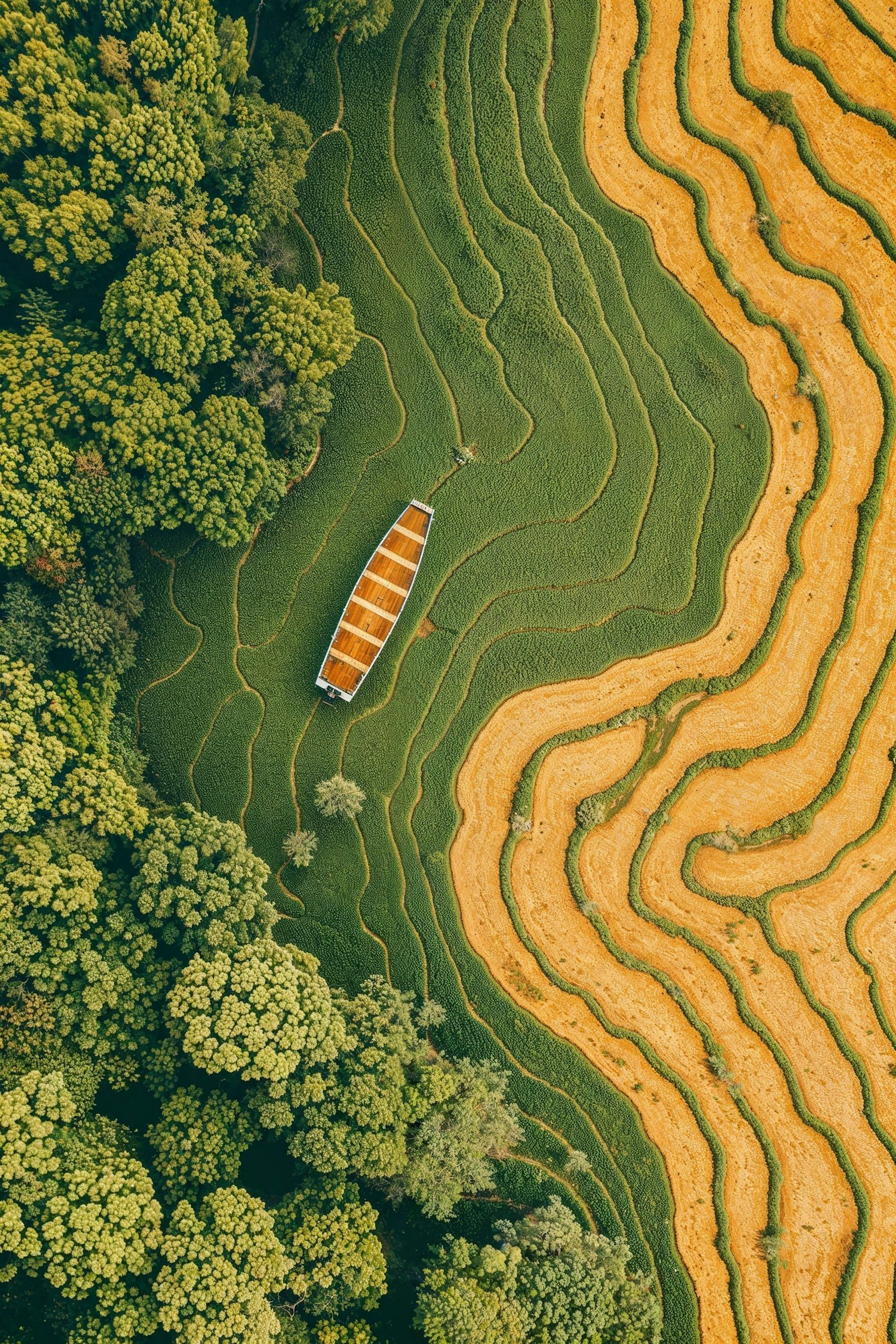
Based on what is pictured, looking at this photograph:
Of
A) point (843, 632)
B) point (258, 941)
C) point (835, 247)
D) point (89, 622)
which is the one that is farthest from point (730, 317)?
point (258, 941)

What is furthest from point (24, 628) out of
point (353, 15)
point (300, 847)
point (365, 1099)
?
point (353, 15)

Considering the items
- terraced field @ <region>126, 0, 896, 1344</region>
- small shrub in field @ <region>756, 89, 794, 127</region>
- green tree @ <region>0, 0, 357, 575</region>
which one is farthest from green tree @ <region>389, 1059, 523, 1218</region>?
small shrub in field @ <region>756, 89, 794, 127</region>

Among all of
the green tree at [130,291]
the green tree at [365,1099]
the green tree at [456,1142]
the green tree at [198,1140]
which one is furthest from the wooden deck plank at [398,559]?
the green tree at [198,1140]

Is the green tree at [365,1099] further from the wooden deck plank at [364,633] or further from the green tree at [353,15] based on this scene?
the green tree at [353,15]

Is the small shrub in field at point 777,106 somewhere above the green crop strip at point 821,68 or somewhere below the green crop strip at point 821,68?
below

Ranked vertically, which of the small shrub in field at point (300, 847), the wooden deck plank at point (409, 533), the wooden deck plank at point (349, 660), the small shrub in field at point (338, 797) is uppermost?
the wooden deck plank at point (409, 533)

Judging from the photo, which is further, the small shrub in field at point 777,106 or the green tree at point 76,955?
the small shrub in field at point 777,106

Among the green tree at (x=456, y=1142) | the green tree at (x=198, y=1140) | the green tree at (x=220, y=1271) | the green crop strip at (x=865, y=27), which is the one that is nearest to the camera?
the green tree at (x=220, y=1271)

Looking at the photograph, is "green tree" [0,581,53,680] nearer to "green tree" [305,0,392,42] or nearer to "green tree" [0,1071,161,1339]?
"green tree" [0,1071,161,1339]
